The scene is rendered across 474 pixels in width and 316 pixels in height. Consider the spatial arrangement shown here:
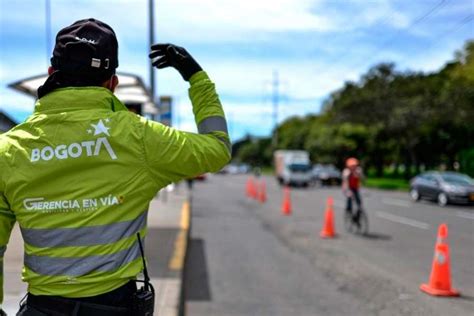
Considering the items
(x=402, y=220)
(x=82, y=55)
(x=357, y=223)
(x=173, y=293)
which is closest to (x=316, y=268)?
(x=173, y=293)

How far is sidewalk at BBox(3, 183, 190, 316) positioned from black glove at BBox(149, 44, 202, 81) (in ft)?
11.3

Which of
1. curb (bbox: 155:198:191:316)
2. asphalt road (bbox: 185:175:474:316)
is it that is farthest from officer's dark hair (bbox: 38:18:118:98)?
asphalt road (bbox: 185:175:474:316)

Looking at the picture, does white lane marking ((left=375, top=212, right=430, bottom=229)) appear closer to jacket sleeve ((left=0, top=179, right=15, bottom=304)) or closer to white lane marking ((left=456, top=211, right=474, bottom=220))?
white lane marking ((left=456, top=211, right=474, bottom=220))

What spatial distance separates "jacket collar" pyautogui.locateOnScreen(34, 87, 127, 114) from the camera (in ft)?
6.74

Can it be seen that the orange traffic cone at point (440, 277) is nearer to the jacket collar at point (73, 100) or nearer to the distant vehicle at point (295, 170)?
the jacket collar at point (73, 100)

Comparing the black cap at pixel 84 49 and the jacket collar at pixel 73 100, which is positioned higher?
the black cap at pixel 84 49

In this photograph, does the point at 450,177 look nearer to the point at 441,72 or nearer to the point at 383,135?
the point at 383,135

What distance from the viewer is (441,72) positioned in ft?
176

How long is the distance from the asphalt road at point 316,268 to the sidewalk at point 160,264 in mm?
364

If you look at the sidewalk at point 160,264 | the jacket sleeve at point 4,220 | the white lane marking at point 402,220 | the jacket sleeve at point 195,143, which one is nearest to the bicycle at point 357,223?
the white lane marking at point 402,220

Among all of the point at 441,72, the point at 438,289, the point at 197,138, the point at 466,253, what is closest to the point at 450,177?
the point at 466,253

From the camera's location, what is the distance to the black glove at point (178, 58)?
2.23 meters

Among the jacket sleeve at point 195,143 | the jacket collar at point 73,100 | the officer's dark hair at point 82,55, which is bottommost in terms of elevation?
the jacket sleeve at point 195,143

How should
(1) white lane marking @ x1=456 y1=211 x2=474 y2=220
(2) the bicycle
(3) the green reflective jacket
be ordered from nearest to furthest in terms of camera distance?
(3) the green reflective jacket
(2) the bicycle
(1) white lane marking @ x1=456 y1=211 x2=474 y2=220
